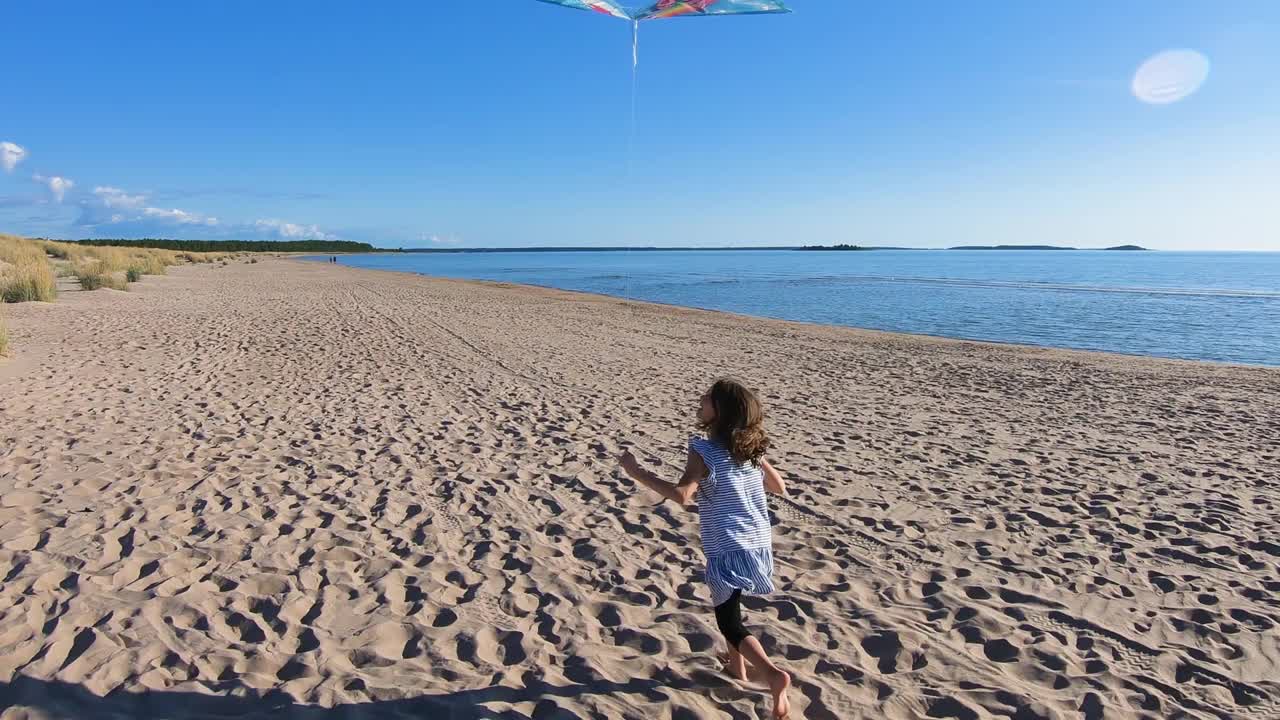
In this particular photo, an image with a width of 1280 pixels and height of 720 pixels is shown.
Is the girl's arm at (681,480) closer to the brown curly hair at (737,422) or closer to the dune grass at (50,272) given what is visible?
the brown curly hair at (737,422)

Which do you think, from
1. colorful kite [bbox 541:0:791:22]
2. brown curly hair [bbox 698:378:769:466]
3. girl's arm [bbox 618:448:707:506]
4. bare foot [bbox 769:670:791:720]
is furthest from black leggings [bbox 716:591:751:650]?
colorful kite [bbox 541:0:791:22]

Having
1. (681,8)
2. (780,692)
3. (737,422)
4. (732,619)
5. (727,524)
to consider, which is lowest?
(780,692)

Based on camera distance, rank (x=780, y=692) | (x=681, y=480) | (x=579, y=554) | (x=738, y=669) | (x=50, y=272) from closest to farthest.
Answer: (x=681, y=480)
(x=780, y=692)
(x=738, y=669)
(x=579, y=554)
(x=50, y=272)

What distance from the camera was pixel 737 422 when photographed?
279cm

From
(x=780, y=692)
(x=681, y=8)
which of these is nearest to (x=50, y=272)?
(x=681, y=8)

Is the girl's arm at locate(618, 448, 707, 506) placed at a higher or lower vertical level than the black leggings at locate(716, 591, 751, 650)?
higher

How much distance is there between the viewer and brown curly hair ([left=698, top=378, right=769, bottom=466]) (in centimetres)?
278

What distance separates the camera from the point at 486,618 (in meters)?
3.69

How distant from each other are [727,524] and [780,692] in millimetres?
706

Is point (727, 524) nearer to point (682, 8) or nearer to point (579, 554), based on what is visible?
point (579, 554)

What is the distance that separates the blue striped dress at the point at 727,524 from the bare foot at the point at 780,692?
34 cm

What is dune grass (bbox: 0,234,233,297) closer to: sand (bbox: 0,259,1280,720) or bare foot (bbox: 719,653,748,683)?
sand (bbox: 0,259,1280,720)

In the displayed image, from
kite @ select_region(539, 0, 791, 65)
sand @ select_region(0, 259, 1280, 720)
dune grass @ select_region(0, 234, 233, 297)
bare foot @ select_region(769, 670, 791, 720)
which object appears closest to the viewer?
bare foot @ select_region(769, 670, 791, 720)

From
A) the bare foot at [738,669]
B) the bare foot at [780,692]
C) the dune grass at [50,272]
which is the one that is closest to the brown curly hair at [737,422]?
the bare foot at [780,692]
